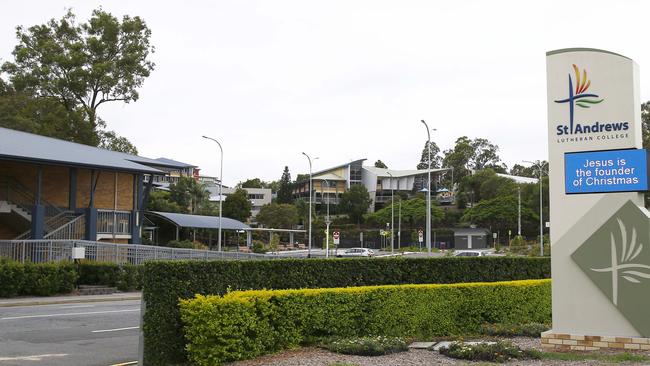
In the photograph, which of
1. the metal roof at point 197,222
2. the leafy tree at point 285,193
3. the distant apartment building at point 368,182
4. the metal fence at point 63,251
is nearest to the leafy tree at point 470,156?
the distant apartment building at point 368,182

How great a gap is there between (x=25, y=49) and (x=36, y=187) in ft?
95.9

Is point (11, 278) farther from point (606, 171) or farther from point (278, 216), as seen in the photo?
point (278, 216)

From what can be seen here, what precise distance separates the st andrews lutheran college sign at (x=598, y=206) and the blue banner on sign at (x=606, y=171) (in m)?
0.02

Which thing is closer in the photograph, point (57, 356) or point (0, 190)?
point (57, 356)

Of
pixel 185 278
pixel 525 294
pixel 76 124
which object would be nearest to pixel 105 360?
pixel 185 278

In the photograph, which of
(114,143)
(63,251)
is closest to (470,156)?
(114,143)

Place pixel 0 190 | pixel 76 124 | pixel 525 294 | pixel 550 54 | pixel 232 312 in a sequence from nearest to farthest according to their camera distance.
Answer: pixel 232 312
pixel 550 54
pixel 525 294
pixel 0 190
pixel 76 124

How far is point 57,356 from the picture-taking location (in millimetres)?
11602

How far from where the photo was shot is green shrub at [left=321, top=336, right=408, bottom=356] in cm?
1061

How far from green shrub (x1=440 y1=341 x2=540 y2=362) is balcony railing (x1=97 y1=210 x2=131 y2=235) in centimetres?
3077

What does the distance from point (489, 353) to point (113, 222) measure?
32.0 metres

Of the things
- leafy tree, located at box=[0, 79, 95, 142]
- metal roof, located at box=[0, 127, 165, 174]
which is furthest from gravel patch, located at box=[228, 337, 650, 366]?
leafy tree, located at box=[0, 79, 95, 142]

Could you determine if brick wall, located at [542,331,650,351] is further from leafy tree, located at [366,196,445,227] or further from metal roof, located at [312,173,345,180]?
metal roof, located at [312,173,345,180]

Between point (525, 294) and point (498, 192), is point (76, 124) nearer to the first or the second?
point (525, 294)
